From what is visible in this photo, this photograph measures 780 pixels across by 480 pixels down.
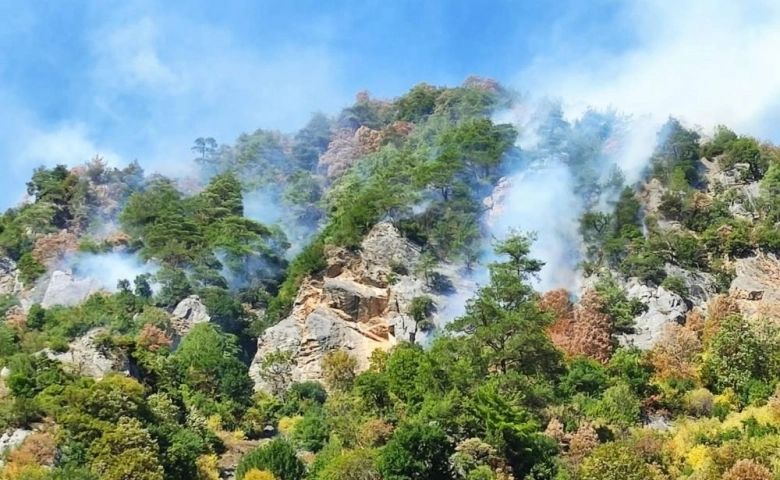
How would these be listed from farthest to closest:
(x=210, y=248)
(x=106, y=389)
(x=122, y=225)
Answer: (x=122, y=225), (x=210, y=248), (x=106, y=389)

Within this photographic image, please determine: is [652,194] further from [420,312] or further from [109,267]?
[109,267]

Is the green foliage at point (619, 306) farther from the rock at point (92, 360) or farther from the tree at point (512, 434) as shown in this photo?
the rock at point (92, 360)

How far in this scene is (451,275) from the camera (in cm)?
5978

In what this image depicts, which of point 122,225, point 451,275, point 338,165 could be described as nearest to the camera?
point 451,275

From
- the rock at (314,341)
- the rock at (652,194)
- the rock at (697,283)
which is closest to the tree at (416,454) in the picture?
the rock at (314,341)

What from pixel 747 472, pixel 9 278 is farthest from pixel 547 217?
pixel 9 278

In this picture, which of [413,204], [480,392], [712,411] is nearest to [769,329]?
[712,411]

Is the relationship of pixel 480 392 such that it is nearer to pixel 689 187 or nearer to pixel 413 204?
pixel 413 204

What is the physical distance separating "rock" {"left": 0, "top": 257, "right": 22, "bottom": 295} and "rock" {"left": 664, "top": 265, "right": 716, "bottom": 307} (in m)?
47.3

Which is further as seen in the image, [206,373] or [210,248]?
[210,248]

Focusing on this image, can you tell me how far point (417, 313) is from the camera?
54.7 m

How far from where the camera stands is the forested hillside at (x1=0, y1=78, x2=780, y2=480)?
35812mm

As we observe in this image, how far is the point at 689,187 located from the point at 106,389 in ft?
152

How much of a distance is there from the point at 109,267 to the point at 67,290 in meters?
3.57
